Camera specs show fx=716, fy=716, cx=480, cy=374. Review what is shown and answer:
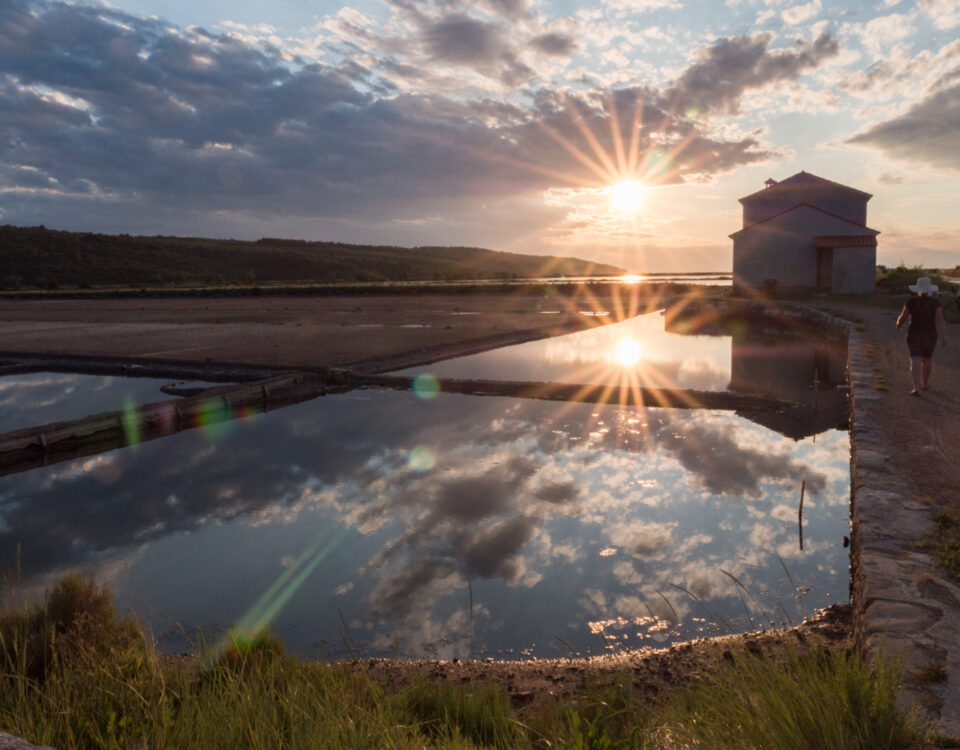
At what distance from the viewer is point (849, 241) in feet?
105

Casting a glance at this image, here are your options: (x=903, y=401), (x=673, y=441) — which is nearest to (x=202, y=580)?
(x=673, y=441)

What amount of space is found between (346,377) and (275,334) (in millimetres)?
9527

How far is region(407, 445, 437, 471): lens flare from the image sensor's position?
8.84 metres

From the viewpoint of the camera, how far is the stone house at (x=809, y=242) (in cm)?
3228

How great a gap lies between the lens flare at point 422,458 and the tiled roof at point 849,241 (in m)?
28.7

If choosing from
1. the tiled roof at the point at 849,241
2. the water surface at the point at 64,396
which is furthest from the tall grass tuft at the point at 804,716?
the tiled roof at the point at 849,241

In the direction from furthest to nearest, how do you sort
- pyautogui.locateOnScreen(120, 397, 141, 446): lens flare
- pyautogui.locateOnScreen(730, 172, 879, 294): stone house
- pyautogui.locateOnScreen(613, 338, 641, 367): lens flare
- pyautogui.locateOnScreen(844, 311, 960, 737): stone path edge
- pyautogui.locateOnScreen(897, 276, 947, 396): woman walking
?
pyautogui.locateOnScreen(730, 172, 879, 294): stone house → pyautogui.locateOnScreen(613, 338, 641, 367): lens flare → pyautogui.locateOnScreen(120, 397, 141, 446): lens flare → pyautogui.locateOnScreen(897, 276, 947, 396): woman walking → pyautogui.locateOnScreen(844, 311, 960, 737): stone path edge

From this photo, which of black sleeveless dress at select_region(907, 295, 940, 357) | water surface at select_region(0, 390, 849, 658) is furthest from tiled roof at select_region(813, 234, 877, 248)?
water surface at select_region(0, 390, 849, 658)

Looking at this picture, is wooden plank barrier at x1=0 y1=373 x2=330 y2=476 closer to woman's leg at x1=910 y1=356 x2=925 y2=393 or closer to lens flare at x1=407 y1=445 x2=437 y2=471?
lens flare at x1=407 y1=445 x2=437 y2=471

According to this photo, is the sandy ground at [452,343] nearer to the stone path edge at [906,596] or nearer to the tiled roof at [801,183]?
the stone path edge at [906,596]

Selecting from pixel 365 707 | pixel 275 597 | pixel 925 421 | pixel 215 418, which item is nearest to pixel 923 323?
pixel 925 421

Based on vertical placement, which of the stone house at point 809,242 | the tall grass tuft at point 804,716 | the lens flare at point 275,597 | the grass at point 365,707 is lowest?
the lens flare at point 275,597

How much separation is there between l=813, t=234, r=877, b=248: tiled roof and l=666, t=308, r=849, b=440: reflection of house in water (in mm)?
6824

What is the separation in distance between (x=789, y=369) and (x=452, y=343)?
8875 millimetres
